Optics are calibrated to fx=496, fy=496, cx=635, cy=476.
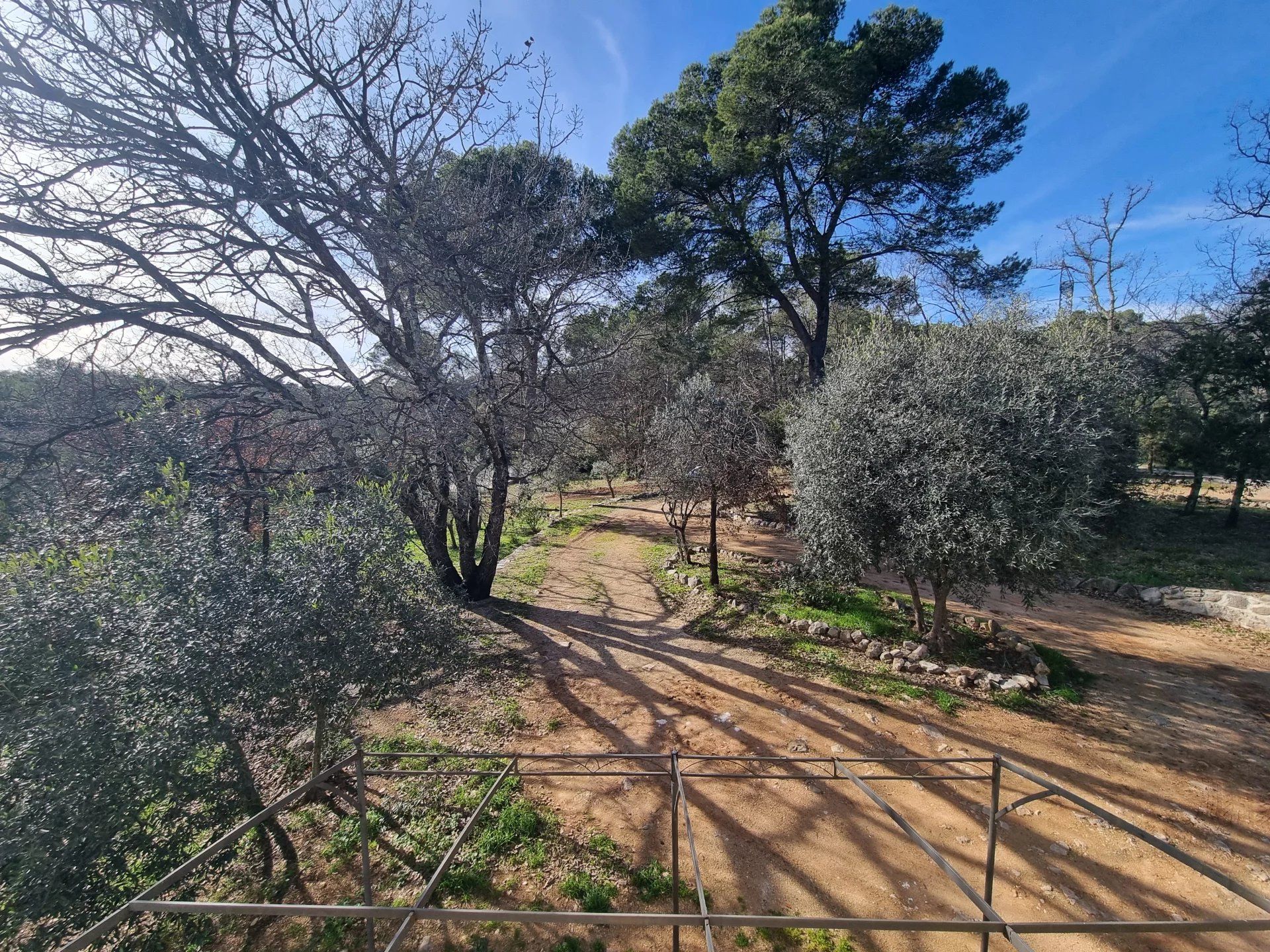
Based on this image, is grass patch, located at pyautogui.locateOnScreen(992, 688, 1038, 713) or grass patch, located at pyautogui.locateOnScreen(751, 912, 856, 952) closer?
grass patch, located at pyautogui.locateOnScreen(751, 912, 856, 952)

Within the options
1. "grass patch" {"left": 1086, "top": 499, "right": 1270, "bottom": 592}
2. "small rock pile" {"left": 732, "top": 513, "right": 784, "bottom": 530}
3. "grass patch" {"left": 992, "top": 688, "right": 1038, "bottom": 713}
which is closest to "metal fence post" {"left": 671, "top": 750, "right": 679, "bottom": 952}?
"grass patch" {"left": 992, "top": 688, "right": 1038, "bottom": 713}

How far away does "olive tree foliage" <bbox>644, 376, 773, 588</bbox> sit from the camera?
10.4 m

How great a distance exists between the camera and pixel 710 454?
1032 centimetres

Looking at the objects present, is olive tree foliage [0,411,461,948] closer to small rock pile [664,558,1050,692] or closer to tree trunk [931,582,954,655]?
small rock pile [664,558,1050,692]

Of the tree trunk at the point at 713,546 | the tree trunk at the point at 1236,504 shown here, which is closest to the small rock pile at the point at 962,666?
the tree trunk at the point at 713,546

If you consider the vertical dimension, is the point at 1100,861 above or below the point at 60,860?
below

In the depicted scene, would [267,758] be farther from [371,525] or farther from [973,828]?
[973,828]

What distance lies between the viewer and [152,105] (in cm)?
625

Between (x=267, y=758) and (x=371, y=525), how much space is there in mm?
2960

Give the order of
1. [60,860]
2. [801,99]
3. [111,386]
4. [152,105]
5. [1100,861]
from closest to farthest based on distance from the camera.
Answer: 1. [60,860]
2. [1100,861]
3. [152,105]
4. [111,386]
5. [801,99]

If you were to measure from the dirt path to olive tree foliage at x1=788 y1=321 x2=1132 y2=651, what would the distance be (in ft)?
6.45

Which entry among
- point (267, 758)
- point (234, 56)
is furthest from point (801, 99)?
point (267, 758)

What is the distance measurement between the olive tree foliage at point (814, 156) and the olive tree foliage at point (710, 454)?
480 centimetres

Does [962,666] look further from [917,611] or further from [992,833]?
[992,833]
